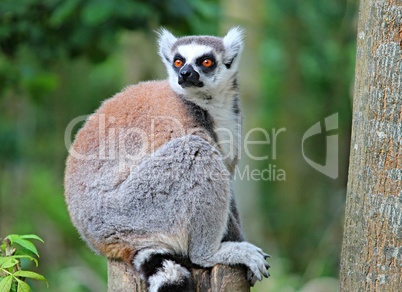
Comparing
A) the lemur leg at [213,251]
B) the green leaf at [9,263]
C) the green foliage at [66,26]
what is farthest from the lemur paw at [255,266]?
the green foliage at [66,26]

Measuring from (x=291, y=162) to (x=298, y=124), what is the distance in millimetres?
941

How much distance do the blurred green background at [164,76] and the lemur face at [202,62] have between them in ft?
4.51

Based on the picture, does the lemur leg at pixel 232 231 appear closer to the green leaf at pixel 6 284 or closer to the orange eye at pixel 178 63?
the orange eye at pixel 178 63

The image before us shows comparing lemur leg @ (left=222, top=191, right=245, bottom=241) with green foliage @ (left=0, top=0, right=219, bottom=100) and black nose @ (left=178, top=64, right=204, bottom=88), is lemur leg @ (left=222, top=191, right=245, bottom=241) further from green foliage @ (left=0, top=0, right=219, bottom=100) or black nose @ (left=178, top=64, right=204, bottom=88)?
green foliage @ (left=0, top=0, right=219, bottom=100)

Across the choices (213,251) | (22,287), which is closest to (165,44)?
(213,251)

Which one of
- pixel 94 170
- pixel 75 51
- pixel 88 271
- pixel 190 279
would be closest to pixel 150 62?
pixel 75 51

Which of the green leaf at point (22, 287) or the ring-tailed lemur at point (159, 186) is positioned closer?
the green leaf at point (22, 287)

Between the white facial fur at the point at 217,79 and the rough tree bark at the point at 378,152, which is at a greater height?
the white facial fur at the point at 217,79

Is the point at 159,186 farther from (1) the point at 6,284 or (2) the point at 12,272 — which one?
(1) the point at 6,284

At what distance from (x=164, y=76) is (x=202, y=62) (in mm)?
4001

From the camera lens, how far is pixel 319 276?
792 centimetres

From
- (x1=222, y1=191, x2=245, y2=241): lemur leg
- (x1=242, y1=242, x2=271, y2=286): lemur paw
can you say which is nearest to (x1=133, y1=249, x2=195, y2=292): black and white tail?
(x1=242, y1=242, x2=271, y2=286): lemur paw

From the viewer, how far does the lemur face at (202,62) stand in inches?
179

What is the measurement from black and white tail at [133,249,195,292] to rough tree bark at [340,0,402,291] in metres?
1.03
